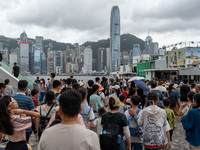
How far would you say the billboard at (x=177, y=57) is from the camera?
29.1 meters

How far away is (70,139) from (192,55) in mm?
31848

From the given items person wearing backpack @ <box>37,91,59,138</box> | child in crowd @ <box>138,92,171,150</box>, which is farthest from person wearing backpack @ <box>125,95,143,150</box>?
person wearing backpack @ <box>37,91,59,138</box>

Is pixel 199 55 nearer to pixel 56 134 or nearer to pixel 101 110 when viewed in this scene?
pixel 101 110

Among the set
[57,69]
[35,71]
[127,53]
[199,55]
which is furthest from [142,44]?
[199,55]

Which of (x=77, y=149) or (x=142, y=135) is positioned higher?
(x=77, y=149)

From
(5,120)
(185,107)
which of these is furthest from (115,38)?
(5,120)

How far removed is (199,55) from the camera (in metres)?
29.4

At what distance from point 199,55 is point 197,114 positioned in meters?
31.0

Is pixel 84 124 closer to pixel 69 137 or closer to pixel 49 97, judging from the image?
pixel 49 97

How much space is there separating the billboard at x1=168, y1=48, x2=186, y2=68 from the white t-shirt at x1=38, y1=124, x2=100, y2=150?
102ft

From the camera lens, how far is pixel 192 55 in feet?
94.4

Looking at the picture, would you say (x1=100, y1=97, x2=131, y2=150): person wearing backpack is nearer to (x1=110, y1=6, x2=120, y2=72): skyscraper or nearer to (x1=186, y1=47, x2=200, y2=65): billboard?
(x1=186, y1=47, x2=200, y2=65): billboard

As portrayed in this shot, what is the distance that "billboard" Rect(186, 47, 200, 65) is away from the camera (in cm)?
2855

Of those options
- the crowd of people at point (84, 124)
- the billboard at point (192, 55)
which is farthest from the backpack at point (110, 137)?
the billboard at point (192, 55)
